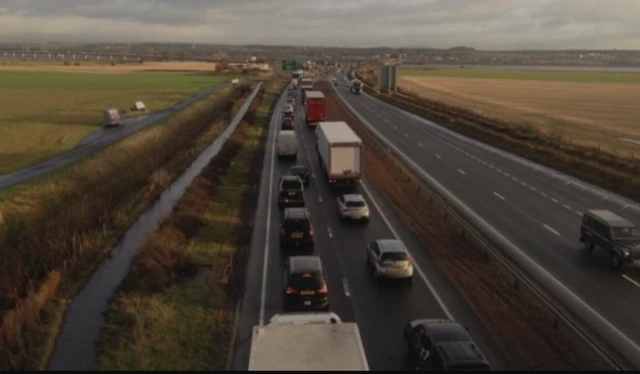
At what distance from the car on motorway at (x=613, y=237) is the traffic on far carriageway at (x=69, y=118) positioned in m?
34.4

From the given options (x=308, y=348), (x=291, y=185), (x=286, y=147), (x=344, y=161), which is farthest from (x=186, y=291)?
(x=286, y=147)

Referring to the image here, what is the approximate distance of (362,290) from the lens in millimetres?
23906

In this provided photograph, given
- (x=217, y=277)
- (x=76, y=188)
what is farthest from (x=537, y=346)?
(x=76, y=188)

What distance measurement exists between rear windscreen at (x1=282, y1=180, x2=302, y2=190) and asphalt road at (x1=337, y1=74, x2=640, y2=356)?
9.73m

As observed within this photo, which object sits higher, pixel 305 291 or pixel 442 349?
pixel 442 349

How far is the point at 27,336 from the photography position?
781 inches

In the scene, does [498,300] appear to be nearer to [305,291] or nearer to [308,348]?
[305,291]

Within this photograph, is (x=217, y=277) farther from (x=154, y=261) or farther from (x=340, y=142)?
(x=340, y=142)

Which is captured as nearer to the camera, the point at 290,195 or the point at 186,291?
the point at 186,291

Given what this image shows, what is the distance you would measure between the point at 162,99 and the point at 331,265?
101 m

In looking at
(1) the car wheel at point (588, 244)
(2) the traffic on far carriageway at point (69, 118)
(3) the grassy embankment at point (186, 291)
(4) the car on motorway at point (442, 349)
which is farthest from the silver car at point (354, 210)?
(2) the traffic on far carriageway at point (69, 118)

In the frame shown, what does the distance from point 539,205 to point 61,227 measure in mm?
26130

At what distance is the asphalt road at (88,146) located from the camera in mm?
45719

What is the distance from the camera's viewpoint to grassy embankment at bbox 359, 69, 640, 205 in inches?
1937
